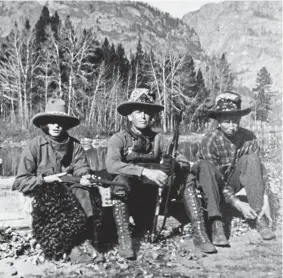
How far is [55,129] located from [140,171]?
104 centimetres

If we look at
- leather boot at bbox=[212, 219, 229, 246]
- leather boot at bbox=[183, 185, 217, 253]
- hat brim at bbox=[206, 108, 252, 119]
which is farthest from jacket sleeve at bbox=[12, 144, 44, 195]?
hat brim at bbox=[206, 108, 252, 119]

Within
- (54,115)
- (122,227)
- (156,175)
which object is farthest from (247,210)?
(54,115)

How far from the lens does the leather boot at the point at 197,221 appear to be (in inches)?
164

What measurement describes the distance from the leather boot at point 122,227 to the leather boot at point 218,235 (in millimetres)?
940

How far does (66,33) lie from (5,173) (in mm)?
30022

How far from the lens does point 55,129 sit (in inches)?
174

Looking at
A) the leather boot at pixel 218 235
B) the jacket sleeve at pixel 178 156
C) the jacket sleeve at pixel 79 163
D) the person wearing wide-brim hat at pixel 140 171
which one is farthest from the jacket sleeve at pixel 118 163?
the leather boot at pixel 218 235

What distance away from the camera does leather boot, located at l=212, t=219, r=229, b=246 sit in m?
4.34

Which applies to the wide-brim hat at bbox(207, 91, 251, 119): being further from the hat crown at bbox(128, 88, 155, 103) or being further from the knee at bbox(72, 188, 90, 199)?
the knee at bbox(72, 188, 90, 199)

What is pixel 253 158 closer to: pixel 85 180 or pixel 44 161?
pixel 85 180

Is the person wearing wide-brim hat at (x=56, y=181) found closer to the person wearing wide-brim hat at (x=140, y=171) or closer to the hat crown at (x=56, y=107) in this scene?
the hat crown at (x=56, y=107)

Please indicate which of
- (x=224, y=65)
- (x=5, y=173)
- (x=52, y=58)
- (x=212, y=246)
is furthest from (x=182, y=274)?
(x=224, y=65)

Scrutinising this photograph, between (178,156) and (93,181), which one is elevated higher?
(178,156)

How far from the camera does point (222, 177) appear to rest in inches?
190
